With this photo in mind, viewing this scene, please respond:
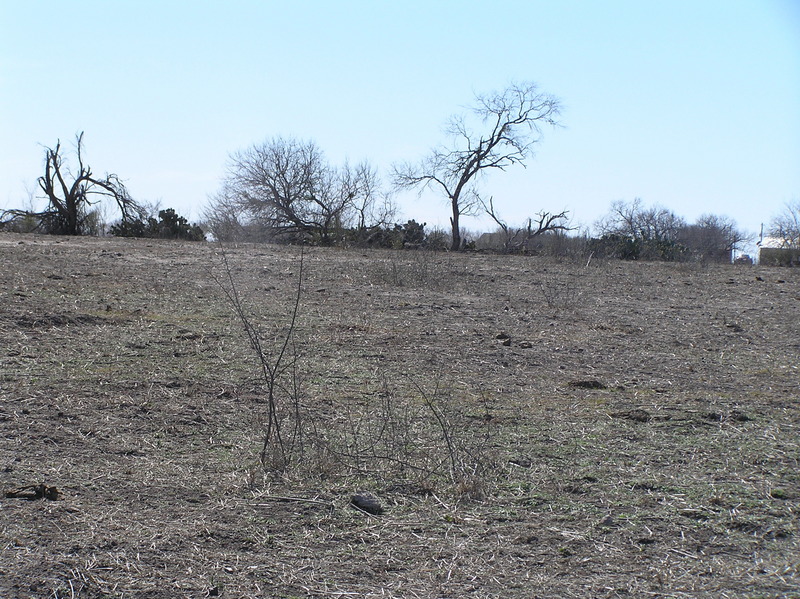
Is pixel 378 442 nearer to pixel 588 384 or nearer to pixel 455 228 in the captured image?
pixel 588 384

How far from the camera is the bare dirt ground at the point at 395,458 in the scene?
8.52 feet

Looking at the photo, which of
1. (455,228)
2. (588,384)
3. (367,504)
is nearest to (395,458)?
(367,504)

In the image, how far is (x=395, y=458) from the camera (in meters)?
3.66

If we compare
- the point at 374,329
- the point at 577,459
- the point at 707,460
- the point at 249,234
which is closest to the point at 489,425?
the point at 577,459

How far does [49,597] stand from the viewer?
2.38 metres

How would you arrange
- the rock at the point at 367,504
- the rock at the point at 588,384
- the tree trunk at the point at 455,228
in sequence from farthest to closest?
1. the tree trunk at the point at 455,228
2. the rock at the point at 588,384
3. the rock at the point at 367,504

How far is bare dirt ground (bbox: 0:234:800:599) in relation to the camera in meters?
2.60

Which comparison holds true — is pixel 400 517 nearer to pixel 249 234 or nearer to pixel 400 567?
pixel 400 567

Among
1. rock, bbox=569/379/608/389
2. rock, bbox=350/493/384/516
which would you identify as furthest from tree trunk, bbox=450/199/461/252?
rock, bbox=350/493/384/516

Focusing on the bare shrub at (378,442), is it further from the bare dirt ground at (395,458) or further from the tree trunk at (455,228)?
the tree trunk at (455,228)

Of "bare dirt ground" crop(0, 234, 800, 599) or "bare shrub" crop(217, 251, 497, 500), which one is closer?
"bare dirt ground" crop(0, 234, 800, 599)

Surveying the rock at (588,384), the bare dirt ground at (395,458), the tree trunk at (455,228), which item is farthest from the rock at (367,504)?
the tree trunk at (455,228)

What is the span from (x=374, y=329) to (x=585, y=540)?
4.84 meters

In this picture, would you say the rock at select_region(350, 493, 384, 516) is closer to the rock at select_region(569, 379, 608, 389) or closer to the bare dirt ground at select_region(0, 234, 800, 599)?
the bare dirt ground at select_region(0, 234, 800, 599)
